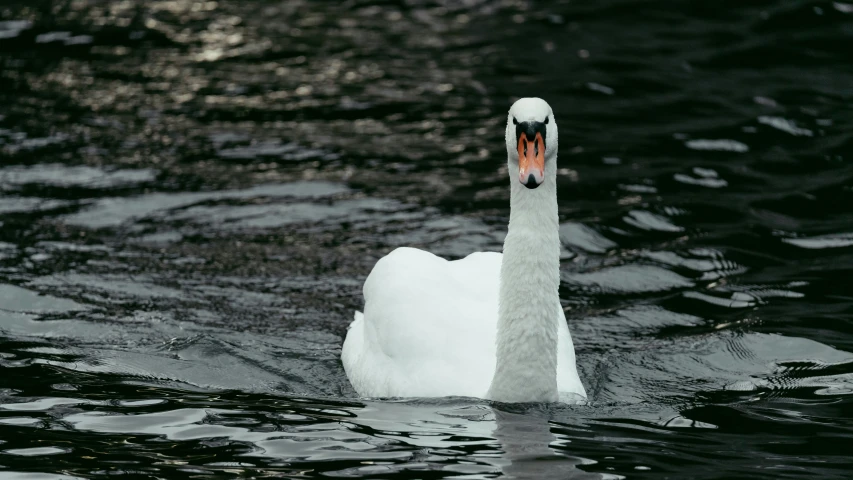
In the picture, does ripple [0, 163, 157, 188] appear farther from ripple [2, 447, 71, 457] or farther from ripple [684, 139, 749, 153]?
ripple [2, 447, 71, 457]

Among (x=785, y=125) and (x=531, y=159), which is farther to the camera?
(x=785, y=125)

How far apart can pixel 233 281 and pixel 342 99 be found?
20.7 feet

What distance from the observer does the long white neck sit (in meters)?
7.47

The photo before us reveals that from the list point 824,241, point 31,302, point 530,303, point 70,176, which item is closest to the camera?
point 530,303

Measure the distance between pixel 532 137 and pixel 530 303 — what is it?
3.39 ft

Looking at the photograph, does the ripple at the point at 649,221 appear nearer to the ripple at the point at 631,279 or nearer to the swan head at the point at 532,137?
the ripple at the point at 631,279

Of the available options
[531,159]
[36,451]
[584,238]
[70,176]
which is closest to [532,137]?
[531,159]

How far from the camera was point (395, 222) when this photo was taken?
39.7ft

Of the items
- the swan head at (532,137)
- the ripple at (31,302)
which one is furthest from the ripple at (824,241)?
the ripple at (31,302)

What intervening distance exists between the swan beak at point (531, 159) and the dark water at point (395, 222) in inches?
54.4

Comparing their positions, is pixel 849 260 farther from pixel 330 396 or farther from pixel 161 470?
pixel 161 470

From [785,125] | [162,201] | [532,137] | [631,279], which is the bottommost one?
[631,279]

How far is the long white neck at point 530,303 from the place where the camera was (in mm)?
7473

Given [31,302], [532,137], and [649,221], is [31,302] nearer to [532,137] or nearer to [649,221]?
[532,137]
